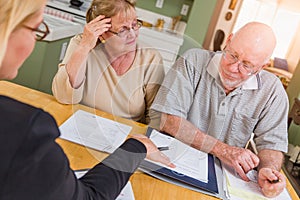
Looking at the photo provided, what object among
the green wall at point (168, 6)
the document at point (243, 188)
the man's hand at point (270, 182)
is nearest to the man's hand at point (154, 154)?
the document at point (243, 188)

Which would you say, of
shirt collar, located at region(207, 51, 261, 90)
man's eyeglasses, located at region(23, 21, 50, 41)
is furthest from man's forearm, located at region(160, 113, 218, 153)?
man's eyeglasses, located at region(23, 21, 50, 41)

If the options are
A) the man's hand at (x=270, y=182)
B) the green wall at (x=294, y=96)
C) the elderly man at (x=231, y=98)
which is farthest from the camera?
the green wall at (x=294, y=96)

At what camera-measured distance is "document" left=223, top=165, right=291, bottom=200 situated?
1083 mm

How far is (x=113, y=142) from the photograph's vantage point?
45.2 inches

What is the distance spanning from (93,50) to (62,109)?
→ 0.80 feet

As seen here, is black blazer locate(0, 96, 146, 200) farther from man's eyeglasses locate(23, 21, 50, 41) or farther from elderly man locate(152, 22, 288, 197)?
elderly man locate(152, 22, 288, 197)

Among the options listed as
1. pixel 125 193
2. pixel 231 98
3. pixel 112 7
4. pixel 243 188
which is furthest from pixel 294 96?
pixel 125 193

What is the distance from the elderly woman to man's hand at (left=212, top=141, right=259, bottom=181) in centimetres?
31

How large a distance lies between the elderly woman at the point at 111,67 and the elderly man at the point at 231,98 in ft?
0.34

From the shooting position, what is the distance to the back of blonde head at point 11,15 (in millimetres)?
506

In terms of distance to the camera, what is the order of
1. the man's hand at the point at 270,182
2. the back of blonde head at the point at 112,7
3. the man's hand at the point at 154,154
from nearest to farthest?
the man's hand at the point at 154,154 → the man's hand at the point at 270,182 → the back of blonde head at the point at 112,7

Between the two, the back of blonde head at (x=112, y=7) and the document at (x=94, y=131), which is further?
the back of blonde head at (x=112, y=7)

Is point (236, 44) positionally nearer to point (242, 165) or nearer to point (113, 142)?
point (242, 165)

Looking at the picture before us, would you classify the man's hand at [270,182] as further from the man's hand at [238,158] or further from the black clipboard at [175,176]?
the black clipboard at [175,176]
